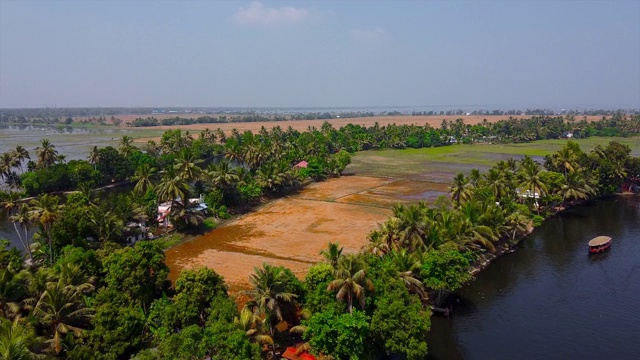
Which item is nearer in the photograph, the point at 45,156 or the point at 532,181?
the point at 532,181

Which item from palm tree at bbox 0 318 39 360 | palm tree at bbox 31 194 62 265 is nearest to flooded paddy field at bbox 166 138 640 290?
palm tree at bbox 31 194 62 265

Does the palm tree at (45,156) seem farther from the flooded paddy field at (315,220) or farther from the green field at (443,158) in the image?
the green field at (443,158)

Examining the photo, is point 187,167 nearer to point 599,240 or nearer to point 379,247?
point 379,247

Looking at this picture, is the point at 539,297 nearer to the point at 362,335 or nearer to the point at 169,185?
the point at 362,335

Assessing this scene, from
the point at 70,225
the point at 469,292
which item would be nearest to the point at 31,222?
the point at 70,225

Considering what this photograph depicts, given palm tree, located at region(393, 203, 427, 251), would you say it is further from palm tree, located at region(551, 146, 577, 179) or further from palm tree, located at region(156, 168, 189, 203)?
palm tree, located at region(551, 146, 577, 179)

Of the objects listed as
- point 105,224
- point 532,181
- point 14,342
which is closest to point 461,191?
point 532,181
